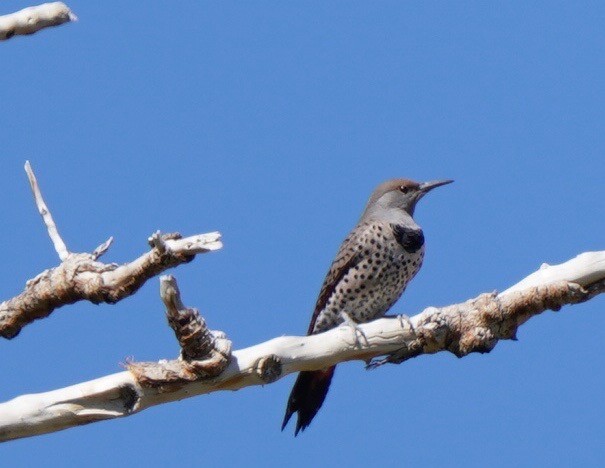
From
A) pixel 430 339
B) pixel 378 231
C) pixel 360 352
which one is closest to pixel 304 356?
pixel 360 352

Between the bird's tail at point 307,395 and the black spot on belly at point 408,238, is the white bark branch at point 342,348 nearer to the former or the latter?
the bird's tail at point 307,395

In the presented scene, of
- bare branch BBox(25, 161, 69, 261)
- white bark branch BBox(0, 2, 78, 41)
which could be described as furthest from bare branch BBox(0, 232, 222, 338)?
white bark branch BBox(0, 2, 78, 41)

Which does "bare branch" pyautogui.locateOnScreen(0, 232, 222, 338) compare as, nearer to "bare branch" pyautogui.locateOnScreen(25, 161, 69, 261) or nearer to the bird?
"bare branch" pyautogui.locateOnScreen(25, 161, 69, 261)

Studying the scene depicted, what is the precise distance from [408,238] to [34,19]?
11.2 feet

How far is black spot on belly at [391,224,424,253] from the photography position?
7.05 m

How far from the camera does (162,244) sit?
445cm

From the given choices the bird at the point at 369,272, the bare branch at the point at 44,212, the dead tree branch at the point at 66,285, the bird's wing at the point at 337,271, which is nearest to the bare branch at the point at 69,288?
the dead tree branch at the point at 66,285

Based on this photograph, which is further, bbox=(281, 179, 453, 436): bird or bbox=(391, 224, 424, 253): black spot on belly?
bbox=(391, 224, 424, 253): black spot on belly

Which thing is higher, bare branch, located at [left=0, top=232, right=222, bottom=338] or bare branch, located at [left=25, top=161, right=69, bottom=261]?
bare branch, located at [left=25, top=161, right=69, bottom=261]

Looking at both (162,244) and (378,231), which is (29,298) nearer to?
(162,244)

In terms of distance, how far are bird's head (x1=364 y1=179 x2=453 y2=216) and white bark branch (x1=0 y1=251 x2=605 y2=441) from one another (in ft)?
7.41

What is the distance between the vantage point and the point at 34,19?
414 cm

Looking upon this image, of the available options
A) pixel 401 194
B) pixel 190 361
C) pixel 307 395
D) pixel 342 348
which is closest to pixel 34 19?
pixel 190 361

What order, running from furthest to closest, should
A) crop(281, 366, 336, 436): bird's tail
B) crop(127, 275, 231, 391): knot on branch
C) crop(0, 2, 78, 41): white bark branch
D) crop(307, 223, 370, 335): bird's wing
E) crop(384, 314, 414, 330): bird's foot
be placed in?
1. crop(307, 223, 370, 335): bird's wing
2. crop(281, 366, 336, 436): bird's tail
3. crop(384, 314, 414, 330): bird's foot
4. crop(127, 275, 231, 391): knot on branch
5. crop(0, 2, 78, 41): white bark branch
